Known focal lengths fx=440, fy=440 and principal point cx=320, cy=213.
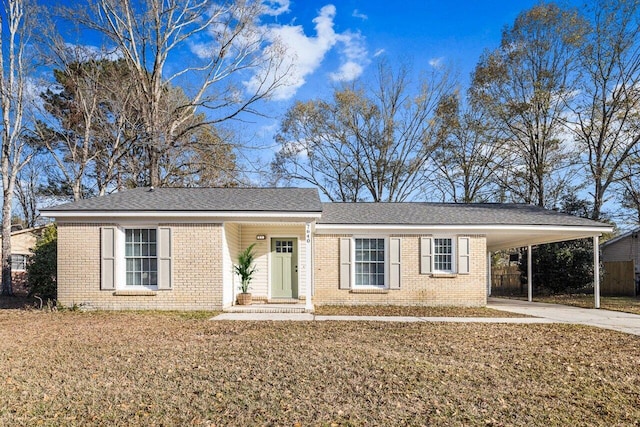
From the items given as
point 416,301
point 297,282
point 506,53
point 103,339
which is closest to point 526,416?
point 103,339

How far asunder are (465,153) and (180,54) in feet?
56.8

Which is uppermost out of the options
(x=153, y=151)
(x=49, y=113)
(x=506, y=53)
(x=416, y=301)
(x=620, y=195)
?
(x=506, y=53)

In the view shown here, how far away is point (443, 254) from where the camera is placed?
13.6m

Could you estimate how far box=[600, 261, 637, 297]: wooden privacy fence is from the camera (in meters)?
20.8

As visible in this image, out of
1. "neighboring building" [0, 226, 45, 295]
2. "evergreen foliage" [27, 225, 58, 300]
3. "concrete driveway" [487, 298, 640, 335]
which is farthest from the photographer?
"neighboring building" [0, 226, 45, 295]

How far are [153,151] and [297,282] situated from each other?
10.7 metres

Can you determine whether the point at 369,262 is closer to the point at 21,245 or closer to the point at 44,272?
the point at 44,272

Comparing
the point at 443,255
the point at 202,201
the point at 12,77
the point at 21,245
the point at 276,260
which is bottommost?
the point at 276,260

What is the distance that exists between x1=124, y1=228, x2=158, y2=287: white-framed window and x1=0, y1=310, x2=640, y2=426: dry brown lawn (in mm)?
3144

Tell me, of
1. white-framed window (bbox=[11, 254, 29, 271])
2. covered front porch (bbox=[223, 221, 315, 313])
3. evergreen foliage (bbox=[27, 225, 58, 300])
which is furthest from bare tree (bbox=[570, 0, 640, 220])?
white-framed window (bbox=[11, 254, 29, 271])

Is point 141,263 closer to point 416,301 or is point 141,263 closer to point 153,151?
point 416,301

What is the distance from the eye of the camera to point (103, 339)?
7645 millimetres

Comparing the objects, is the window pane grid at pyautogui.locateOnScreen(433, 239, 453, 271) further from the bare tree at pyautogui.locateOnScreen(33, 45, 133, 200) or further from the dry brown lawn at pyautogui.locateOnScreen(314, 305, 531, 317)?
the bare tree at pyautogui.locateOnScreen(33, 45, 133, 200)

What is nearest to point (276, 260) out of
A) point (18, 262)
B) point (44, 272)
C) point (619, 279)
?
point (44, 272)
